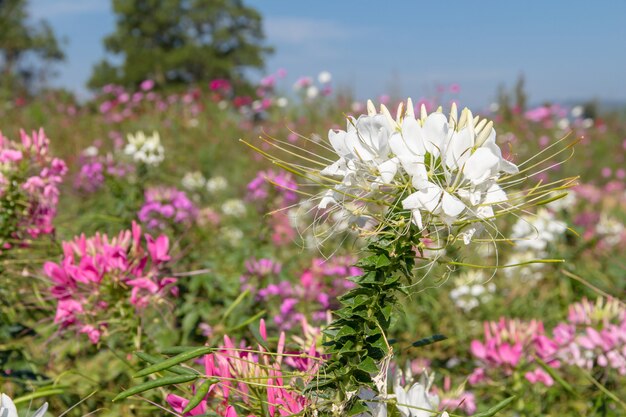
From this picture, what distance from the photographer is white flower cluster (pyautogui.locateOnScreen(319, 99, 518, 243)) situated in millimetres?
854

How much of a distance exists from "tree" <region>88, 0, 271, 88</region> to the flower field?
28.9 meters

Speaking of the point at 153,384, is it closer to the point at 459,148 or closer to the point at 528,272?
the point at 459,148

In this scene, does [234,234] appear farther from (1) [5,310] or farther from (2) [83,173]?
(1) [5,310]

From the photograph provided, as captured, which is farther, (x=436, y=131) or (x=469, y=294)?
(x=469, y=294)

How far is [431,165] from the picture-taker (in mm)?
881

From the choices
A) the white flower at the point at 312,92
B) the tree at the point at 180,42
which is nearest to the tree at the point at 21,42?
the tree at the point at 180,42

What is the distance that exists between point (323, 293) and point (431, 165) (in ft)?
6.27

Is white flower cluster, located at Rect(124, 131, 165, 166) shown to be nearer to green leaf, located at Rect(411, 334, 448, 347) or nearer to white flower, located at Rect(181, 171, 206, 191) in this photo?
white flower, located at Rect(181, 171, 206, 191)

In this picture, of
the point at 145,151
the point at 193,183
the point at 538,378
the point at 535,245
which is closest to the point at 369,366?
the point at 538,378

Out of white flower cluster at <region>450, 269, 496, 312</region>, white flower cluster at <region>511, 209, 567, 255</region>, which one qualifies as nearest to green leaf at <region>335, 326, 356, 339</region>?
white flower cluster at <region>450, 269, 496, 312</region>

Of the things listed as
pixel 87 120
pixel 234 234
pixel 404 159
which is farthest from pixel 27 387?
pixel 87 120

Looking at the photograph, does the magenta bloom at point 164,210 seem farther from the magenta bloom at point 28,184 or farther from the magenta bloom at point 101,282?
the magenta bloom at point 101,282

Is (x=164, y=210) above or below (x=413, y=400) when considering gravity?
below

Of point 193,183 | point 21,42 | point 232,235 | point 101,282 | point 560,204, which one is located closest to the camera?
point 101,282
